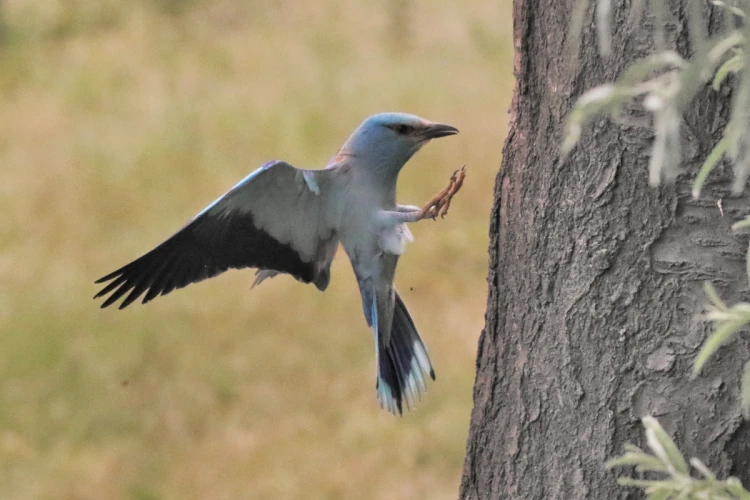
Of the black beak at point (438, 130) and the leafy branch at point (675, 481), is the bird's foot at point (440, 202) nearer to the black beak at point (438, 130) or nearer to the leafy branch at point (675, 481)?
the black beak at point (438, 130)

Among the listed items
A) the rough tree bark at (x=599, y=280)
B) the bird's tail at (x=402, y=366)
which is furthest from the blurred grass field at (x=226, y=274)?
the rough tree bark at (x=599, y=280)

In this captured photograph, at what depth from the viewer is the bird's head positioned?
2.94 metres

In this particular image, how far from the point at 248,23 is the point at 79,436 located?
5.68m

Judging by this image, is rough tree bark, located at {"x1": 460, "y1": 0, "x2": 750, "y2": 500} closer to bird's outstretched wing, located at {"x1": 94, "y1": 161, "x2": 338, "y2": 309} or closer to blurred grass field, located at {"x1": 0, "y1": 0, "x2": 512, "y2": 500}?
bird's outstretched wing, located at {"x1": 94, "y1": 161, "x2": 338, "y2": 309}

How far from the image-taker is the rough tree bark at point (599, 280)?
1.94 metres

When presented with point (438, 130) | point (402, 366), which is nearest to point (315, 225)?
point (438, 130)

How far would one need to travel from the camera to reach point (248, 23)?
9.69 metres

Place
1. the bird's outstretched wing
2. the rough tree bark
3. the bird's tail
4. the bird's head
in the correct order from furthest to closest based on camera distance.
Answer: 1. the bird's tail
2. the bird's head
3. the bird's outstretched wing
4. the rough tree bark

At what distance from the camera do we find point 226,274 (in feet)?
20.5

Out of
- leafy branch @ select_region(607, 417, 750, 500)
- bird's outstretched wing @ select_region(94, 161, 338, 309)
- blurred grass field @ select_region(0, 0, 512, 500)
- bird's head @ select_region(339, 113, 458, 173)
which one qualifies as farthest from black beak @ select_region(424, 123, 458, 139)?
blurred grass field @ select_region(0, 0, 512, 500)

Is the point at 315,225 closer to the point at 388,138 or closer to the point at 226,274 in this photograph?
the point at 388,138

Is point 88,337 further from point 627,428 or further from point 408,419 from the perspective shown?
point 627,428

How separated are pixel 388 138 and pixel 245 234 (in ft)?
1.68

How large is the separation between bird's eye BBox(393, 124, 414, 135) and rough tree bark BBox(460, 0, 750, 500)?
0.72 m
